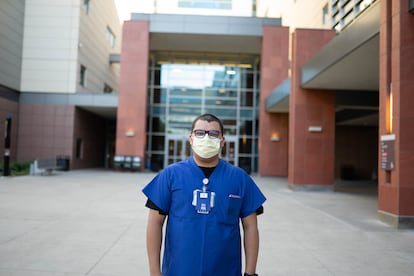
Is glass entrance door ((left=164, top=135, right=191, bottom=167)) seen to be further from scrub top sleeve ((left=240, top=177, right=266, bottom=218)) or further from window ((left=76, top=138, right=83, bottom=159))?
scrub top sleeve ((left=240, top=177, right=266, bottom=218))

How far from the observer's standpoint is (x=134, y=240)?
642 centimetres

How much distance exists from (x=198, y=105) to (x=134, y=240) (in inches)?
932

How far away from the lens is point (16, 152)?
26688mm

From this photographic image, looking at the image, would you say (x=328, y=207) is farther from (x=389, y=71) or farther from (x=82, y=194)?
(x=82, y=194)

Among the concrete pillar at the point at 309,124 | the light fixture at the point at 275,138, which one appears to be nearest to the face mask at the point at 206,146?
the concrete pillar at the point at 309,124

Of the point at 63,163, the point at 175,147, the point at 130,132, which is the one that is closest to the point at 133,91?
the point at 130,132

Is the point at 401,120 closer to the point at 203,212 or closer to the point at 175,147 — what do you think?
the point at 203,212

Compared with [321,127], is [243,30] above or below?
above

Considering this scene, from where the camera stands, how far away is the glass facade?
96.0 ft

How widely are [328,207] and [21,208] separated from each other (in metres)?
8.18

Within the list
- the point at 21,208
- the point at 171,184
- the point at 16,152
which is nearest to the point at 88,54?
the point at 16,152

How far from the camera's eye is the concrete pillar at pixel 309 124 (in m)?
16.5

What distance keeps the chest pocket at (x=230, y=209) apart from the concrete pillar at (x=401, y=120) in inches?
269

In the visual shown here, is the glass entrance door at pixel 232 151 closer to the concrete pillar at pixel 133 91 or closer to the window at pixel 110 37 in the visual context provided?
the concrete pillar at pixel 133 91
